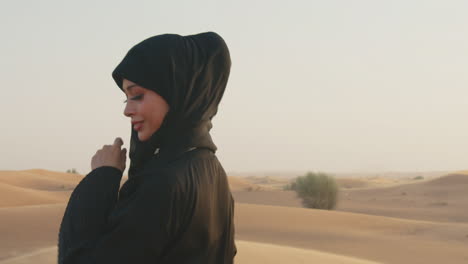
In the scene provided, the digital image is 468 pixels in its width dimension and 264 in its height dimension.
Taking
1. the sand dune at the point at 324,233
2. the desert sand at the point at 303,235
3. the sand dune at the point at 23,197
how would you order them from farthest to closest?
the sand dune at the point at 23,197 → the sand dune at the point at 324,233 → the desert sand at the point at 303,235

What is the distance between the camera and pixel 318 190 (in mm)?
25359

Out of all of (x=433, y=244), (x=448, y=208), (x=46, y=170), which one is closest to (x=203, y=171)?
(x=433, y=244)

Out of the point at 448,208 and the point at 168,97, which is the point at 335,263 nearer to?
the point at 168,97

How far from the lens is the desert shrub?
82.6ft

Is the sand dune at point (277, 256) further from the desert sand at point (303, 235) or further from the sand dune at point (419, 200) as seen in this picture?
the sand dune at point (419, 200)

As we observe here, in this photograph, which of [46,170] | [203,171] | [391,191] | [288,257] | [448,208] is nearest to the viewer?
[203,171]

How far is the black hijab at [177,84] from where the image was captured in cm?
228

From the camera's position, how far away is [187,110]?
2305 mm

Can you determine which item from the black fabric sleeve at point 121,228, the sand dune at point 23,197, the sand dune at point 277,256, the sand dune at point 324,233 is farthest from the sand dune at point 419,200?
the black fabric sleeve at point 121,228

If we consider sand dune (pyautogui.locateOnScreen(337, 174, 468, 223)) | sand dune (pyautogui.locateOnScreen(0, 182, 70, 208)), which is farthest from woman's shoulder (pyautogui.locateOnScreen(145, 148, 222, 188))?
sand dune (pyautogui.locateOnScreen(337, 174, 468, 223))

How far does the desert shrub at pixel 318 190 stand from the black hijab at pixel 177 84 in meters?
22.9

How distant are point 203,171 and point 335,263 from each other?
21.7 feet

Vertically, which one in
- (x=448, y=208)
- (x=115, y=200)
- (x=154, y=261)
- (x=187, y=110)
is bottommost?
(x=448, y=208)

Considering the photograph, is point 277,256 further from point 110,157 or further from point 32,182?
point 32,182
